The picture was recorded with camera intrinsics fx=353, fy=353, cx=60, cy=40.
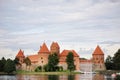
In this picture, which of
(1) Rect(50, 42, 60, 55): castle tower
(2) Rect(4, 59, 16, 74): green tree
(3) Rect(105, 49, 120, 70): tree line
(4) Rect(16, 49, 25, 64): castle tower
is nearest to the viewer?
(2) Rect(4, 59, 16, 74): green tree

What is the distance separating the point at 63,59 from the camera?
105750 mm

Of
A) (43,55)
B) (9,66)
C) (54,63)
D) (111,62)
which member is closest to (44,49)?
(43,55)

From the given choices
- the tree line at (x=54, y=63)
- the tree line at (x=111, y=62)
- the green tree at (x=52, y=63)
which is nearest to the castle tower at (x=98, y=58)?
the tree line at (x=111, y=62)

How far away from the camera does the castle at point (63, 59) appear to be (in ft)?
342

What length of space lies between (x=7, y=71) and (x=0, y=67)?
3.89m

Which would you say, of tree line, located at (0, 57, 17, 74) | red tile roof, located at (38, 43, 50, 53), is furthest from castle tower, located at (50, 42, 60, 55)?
tree line, located at (0, 57, 17, 74)

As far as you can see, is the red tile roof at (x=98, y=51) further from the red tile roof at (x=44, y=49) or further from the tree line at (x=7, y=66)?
the tree line at (x=7, y=66)

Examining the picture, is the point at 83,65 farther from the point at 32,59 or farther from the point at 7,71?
the point at 7,71

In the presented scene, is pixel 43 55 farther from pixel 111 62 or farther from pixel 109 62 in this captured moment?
pixel 111 62

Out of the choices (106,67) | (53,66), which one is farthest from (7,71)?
(106,67)

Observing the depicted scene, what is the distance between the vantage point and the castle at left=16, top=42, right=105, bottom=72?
104m

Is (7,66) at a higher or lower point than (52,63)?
lower

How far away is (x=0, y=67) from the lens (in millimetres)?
91562

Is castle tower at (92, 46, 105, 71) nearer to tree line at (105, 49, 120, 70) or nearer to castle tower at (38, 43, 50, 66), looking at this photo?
tree line at (105, 49, 120, 70)
